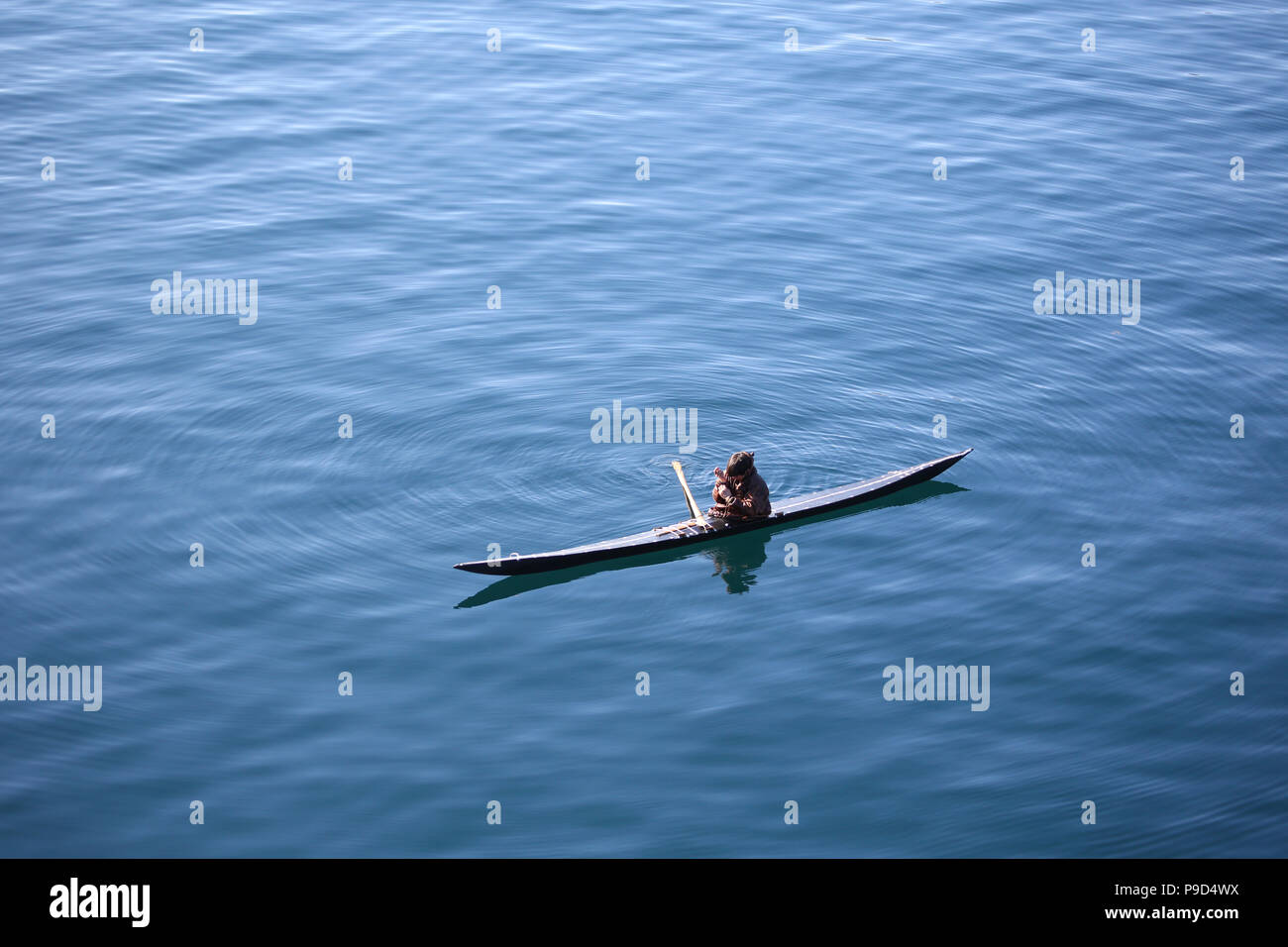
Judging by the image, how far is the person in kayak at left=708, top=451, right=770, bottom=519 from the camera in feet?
73.3

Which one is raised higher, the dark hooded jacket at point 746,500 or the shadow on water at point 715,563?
the dark hooded jacket at point 746,500

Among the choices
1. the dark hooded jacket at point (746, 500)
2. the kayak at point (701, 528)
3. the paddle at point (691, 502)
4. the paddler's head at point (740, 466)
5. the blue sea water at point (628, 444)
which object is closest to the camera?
the blue sea water at point (628, 444)

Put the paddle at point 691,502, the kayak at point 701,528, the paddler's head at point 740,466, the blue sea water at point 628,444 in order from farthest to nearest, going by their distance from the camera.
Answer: the paddle at point 691,502 < the paddler's head at point 740,466 < the kayak at point 701,528 < the blue sea water at point 628,444

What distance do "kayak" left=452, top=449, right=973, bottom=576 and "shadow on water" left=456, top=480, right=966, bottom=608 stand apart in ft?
0.56

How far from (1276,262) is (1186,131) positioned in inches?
336

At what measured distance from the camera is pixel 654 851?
1720cm

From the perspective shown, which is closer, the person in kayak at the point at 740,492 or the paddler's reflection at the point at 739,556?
the person in kayak at the point at 740,492

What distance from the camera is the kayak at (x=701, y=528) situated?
854 inches

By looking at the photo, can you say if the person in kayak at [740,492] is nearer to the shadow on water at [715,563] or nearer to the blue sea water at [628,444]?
the shadow on water at [715,563]

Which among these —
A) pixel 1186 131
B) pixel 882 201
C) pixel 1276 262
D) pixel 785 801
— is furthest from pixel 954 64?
pixel 785 801

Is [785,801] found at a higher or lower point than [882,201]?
lower

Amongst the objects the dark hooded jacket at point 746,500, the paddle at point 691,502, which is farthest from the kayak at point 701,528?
the dark hooded jacket at point 746,500

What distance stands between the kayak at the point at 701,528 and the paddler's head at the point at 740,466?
83 centimetres

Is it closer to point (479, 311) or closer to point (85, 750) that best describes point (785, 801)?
point (85, 750)
